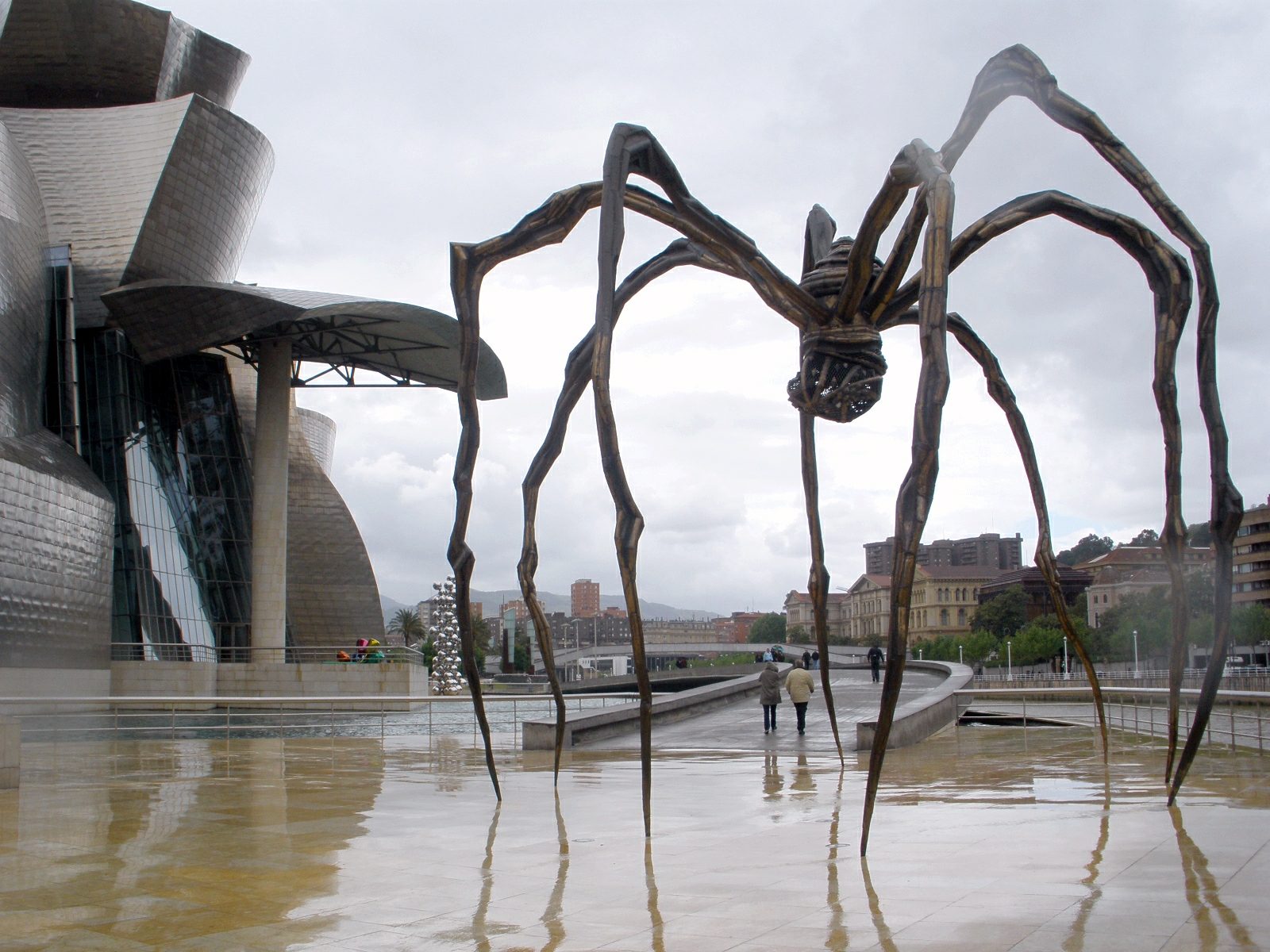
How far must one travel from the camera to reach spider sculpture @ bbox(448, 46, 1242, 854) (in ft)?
16.9

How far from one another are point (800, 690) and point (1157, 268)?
9.75 meters

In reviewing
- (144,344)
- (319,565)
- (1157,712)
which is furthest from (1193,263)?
(319,565)

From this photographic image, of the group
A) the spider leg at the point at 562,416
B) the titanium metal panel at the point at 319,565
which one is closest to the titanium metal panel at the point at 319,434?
the titanium metal panel at the point at 319,565

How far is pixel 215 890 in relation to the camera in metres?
4.80

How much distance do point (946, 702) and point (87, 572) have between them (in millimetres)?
20872

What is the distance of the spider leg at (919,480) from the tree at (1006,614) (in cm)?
7970

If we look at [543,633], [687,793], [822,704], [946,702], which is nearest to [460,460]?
[543,633]

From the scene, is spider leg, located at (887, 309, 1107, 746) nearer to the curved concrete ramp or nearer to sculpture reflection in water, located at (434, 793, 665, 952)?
sculpture reflection in water, located at (434, 793, 665, 952)

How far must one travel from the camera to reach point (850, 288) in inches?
223

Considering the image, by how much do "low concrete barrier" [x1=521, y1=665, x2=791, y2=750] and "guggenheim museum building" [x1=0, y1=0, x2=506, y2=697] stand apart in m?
12.9

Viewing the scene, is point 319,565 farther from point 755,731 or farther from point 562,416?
point 562,416

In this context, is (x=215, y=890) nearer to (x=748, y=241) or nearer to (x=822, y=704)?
(x=748, y=241)

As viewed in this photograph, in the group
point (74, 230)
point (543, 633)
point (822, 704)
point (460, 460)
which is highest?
point (74, 230)

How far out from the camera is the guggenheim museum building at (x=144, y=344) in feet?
91.2
